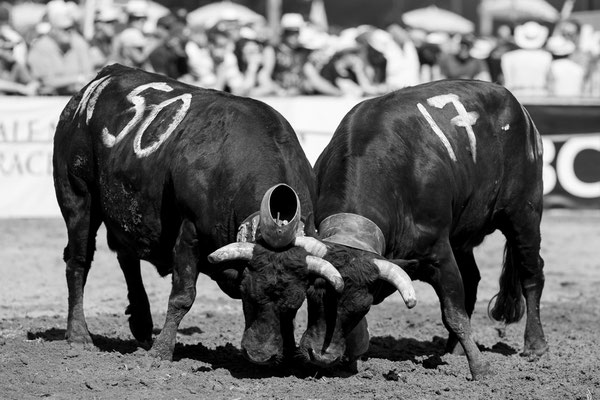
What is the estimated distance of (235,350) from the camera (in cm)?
756

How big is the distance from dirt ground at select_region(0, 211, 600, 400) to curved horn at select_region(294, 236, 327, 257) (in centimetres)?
79

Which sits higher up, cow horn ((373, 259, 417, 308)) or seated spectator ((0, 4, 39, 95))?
cow horn ((373, 259, 417, 308))

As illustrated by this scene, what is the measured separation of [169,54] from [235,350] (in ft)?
29.1

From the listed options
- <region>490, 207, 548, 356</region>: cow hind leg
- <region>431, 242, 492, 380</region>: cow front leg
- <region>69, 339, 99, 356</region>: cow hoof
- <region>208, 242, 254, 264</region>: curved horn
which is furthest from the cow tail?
<region>69, 339, 99, 356</region>: cow hoof

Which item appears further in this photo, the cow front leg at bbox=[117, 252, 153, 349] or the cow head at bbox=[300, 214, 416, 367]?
the cow front leg at bbox=[117, 252, 153, 349]

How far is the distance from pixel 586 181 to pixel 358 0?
72.9ft

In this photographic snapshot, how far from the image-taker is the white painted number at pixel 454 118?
24.0ft

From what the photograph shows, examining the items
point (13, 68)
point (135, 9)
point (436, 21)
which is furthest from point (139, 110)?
point (436, 21)

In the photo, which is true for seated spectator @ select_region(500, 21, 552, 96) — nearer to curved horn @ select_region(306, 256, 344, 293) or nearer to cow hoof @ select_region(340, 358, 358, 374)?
cow hoof @ select_region(340, 358, 358, 374)

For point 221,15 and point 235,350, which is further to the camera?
point 221,15

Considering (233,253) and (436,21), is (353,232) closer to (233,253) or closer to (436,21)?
(233,253)

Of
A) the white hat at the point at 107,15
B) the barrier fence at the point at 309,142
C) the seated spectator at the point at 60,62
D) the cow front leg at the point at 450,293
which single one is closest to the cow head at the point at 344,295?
the cow front leg at the point at 450,293

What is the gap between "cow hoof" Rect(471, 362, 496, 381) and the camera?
676 cm

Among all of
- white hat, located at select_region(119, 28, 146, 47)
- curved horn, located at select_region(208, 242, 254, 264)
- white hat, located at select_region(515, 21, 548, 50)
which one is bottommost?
white hat, located at select_region(515, 21, 548, 50)
